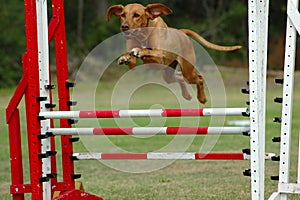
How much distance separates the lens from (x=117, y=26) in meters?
28.2

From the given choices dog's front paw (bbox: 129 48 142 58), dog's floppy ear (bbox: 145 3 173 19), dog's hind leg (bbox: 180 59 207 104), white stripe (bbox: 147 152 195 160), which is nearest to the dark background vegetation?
dog's hind leg (bbox: 180 59 207 104)

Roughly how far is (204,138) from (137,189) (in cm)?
496

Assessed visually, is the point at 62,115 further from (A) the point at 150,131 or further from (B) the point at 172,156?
(B) the point at 172,156

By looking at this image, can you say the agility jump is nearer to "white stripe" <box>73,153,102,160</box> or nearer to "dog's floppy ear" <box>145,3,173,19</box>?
"white stripe" <box>73,153,102,160</box>

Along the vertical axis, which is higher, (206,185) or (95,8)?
(95,8)

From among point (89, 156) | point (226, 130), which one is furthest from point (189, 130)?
point (89, 156)

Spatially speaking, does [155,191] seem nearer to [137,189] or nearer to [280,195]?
[137,189]

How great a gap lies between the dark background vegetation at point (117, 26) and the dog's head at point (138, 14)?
2032 cm

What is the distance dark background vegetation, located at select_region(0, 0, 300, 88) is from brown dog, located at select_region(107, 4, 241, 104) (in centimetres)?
2005

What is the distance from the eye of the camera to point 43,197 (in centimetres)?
525

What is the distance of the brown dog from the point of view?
17.3 feet

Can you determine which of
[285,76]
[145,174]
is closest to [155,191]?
[145,174]

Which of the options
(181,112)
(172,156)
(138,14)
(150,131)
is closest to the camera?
(181,112)

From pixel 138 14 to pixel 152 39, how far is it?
A: 0.22 metres
